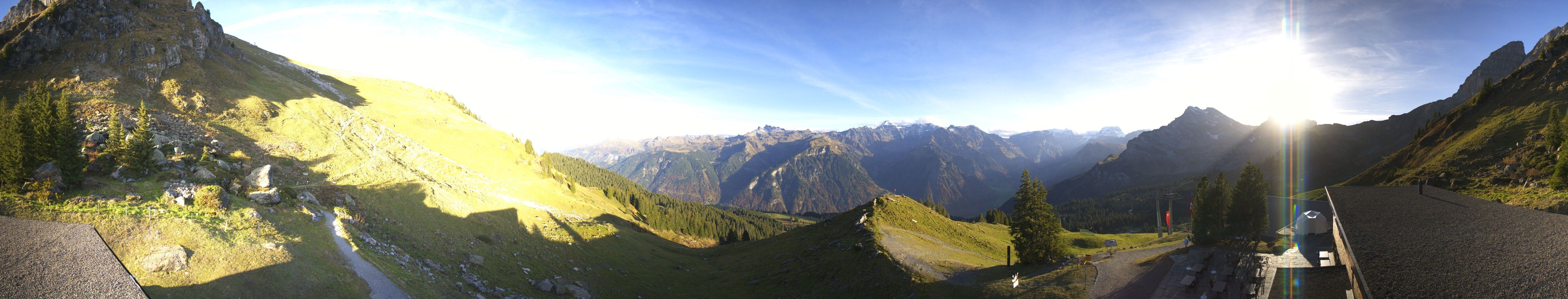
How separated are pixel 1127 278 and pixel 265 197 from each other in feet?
195

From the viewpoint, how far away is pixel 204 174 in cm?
2889

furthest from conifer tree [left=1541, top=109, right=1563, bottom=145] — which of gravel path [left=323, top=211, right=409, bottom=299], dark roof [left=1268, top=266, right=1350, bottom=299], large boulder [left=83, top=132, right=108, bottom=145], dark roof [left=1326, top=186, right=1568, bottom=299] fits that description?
large boulder [left=83, top=132, right=108, bottom=145]

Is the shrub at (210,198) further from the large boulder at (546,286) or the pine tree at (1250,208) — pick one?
the pine tree at (1250,208)

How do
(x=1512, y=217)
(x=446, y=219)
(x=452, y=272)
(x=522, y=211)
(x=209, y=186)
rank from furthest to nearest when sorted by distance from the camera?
(x=522, y=211)
(x=446, y=219)
(x=452, y=272)
(x=209, y=186)
(x=1512, y=217)

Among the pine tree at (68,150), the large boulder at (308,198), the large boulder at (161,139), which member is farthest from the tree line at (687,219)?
the pine tree at (68,150)

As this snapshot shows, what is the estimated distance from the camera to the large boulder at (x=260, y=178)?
3052 centimetres

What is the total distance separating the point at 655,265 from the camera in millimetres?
61500

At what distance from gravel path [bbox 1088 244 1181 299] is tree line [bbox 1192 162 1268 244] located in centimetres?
486

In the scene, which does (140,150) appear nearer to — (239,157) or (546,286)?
(239,157)

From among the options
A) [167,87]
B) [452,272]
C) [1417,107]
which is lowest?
[452,272]

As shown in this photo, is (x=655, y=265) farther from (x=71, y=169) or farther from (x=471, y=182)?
(x=71, y=169)

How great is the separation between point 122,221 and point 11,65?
4583 centimetres

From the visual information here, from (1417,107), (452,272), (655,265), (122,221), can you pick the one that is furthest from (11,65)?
(1417,107)

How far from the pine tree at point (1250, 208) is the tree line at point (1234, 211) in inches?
1.1
